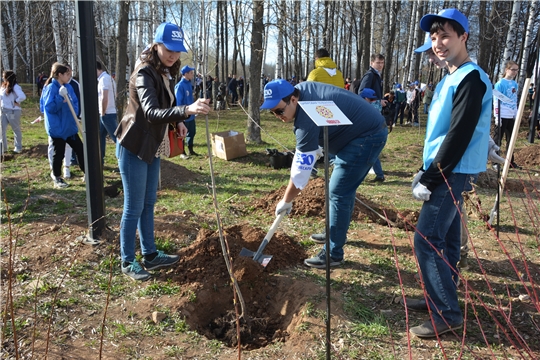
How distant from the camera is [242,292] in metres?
3.49

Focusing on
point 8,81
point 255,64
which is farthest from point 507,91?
point 8,81

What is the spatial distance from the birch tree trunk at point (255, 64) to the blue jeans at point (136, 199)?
19.4 feet

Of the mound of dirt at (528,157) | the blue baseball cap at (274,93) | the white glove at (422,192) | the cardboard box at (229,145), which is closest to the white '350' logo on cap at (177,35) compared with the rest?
the blue baseball cap at (274,93)

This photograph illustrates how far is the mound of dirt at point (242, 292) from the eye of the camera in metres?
3.19

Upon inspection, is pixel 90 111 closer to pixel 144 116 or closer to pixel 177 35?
pixel 144 116

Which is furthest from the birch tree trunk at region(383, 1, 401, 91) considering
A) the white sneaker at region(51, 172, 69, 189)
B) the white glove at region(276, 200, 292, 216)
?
the white glove at region(276, 200, 292, 216)

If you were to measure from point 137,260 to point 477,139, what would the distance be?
2.91 metres

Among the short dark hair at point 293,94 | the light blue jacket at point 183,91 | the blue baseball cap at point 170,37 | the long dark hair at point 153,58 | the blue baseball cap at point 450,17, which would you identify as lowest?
the light blue jacket at point 183,91

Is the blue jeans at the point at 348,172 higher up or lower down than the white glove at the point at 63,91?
lower down

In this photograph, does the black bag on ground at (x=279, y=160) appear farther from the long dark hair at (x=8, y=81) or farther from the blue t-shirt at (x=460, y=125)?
the blue t-shirt at (x=460, y=125)

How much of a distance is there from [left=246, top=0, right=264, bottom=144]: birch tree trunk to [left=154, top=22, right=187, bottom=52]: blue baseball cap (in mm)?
6223

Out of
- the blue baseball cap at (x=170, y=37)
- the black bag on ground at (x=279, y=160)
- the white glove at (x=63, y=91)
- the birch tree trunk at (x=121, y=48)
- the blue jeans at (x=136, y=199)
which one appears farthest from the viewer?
the birch tree trunk at (x=121, y=48)

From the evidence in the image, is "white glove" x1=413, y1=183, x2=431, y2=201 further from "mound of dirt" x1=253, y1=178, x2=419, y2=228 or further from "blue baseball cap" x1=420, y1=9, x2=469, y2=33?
"mound of dirt" x1=253, y1=178, x2=419, y2=228

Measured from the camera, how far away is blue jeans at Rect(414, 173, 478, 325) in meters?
2.62
